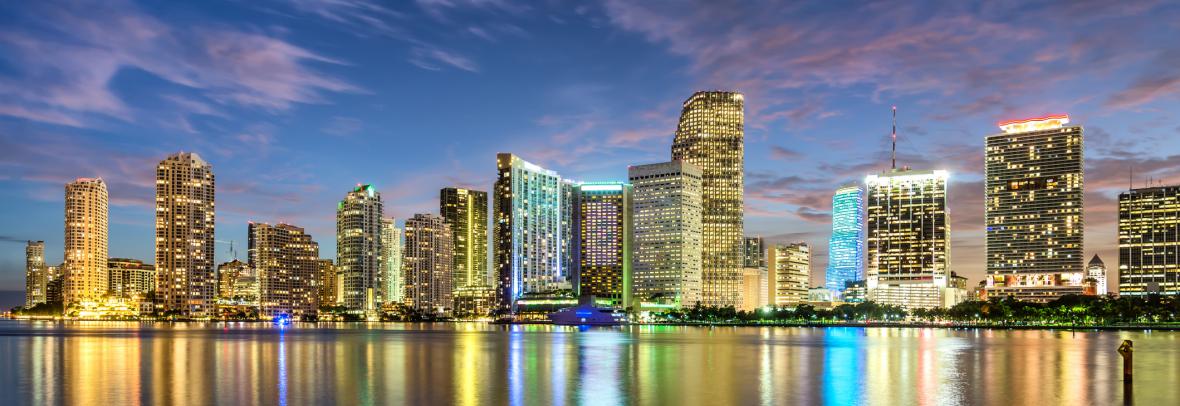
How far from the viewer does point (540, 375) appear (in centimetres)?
7025

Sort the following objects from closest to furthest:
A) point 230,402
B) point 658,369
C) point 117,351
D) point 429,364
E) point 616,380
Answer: point 230,402 → point 616,380 → point 658,369 → point 429,364 → point 117,351

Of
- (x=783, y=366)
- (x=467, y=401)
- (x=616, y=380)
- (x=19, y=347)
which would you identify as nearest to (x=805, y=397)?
(x=616, y=380)

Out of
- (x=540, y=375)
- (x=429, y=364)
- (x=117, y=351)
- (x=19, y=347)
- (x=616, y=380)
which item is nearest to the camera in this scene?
(x=616, y=380)

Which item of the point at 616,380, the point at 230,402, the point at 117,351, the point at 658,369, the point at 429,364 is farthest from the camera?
the point at 117,351

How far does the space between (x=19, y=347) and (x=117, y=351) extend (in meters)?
22.7

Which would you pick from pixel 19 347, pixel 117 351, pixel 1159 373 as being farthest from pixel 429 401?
pixel 19 347

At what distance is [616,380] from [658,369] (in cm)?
1192

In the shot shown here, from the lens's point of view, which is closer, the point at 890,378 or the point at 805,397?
the point at 805,397

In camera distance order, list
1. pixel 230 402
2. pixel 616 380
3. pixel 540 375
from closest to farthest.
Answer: pixel 230 402 < pixel 616 380 < pixel 540 375

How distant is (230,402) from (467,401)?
12.5 m

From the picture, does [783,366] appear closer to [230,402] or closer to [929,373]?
[929,373]

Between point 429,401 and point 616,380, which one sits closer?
point 429,401

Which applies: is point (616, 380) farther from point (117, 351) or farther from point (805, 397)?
point (117, 351)

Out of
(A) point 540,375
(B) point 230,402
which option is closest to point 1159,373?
(A) point 540,375
